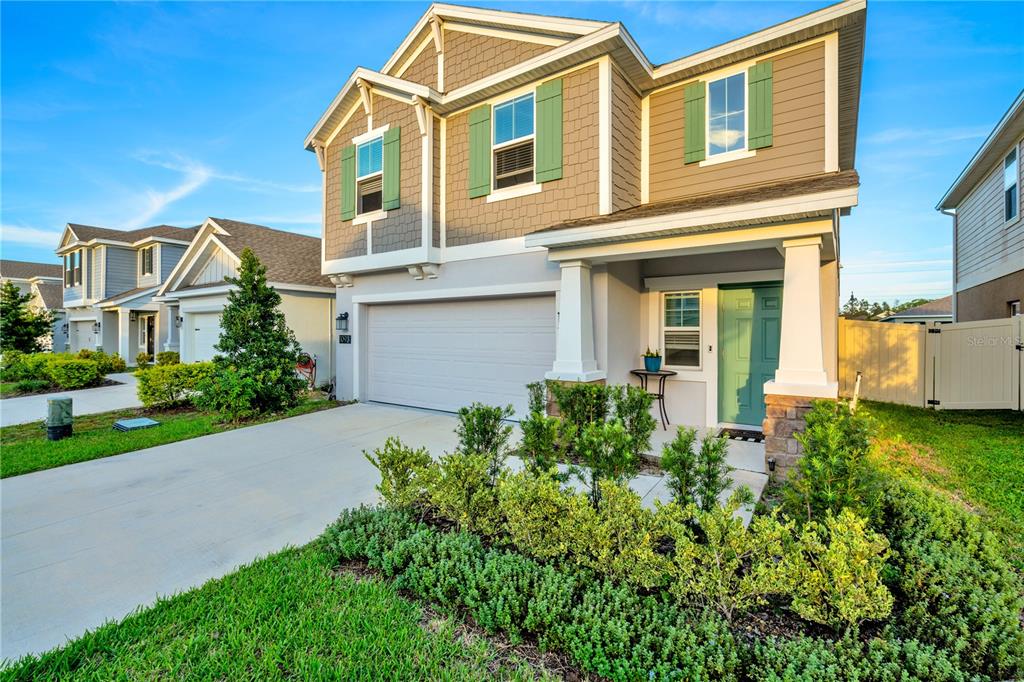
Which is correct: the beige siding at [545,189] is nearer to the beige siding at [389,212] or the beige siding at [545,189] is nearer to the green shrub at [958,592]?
the beige siding at [389,212]

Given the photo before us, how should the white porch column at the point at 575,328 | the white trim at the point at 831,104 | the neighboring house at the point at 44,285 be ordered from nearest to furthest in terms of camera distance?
1. the white trim at the point at 831,104
2. the white porch column at the point at 575,328
3. the neighboring house at the point at 44,285

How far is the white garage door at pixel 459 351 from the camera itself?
7.86 metres

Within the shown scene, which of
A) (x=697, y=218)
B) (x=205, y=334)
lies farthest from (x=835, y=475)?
(x=205, y=334)

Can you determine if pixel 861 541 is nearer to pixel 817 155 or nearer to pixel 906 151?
pixel 817 155

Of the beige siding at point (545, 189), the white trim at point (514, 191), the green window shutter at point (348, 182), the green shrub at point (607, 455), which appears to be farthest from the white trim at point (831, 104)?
the green window shutter at point (348, 182)

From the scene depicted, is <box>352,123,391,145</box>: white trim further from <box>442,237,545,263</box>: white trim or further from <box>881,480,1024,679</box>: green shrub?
<box>881,480,1024,679</box>: green shrub

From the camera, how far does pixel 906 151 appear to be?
488 inches

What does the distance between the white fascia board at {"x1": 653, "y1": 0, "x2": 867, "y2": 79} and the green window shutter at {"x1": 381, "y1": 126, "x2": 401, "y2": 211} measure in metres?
4.96

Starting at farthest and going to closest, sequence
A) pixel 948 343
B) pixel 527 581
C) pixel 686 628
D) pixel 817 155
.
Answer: pixel 948 343 < pixel 817 155 < pixel 527 581 < pixel 686 628

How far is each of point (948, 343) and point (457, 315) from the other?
10.3 metres

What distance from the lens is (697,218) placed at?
520 centimetres

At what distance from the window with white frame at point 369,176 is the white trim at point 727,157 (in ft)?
20.3

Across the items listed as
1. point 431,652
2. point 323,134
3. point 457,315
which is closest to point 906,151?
point 457,315

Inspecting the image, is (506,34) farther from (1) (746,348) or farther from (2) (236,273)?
(2) (236,273)
